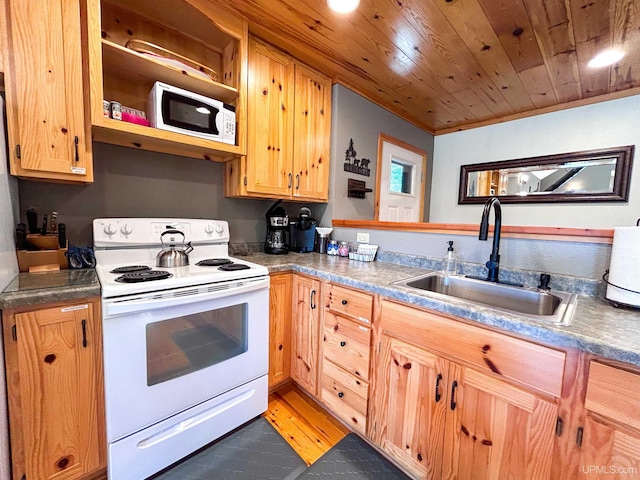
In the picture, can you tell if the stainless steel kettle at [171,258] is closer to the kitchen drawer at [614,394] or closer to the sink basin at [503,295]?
the sink basin at [503,295]

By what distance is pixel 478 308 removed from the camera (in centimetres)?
94

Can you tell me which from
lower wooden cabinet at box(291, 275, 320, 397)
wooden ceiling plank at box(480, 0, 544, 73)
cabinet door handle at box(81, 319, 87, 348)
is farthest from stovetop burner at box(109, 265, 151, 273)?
wooden ceiling plank at box(480, 0, 544, 73)

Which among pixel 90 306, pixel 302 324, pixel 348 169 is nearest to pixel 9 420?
pixel 90 306

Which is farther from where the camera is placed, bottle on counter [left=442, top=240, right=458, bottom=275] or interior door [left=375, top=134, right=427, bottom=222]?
interior door [left=375, top=134, right=427, bottom=222]

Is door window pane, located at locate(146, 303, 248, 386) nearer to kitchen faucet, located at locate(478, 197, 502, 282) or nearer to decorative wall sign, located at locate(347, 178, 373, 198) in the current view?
kitchen faucet, located at locate(478, 197, 502, 282)

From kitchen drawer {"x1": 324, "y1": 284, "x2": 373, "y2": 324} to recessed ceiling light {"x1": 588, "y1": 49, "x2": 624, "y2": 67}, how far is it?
2263mm

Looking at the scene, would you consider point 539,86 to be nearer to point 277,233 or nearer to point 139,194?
point 277,233

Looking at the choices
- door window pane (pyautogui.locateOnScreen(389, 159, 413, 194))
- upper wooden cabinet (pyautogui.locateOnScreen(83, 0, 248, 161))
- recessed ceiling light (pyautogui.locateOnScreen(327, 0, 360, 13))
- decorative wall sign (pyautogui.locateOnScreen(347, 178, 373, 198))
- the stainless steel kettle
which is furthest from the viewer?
door window pane (pyautogui.locateOnScreen(389, 159, 413, 194))

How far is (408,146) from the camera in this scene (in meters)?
3.01

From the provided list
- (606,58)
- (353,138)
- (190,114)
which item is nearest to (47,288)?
(190,114)

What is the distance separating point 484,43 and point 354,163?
1.18m

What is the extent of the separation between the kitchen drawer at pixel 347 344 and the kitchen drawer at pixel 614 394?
78 cm

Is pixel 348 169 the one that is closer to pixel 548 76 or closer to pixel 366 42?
pixel 366 42

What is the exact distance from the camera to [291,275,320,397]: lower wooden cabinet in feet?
5.27
